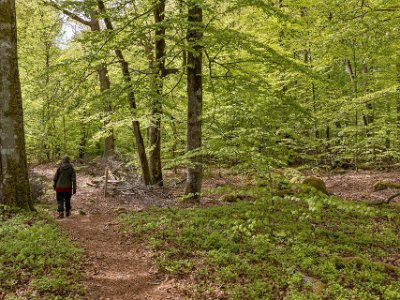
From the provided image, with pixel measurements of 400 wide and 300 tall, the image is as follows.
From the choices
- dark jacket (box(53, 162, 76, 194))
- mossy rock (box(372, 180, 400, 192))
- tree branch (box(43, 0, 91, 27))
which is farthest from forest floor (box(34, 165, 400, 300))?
tree branch (box(43, 0, 91, 27))

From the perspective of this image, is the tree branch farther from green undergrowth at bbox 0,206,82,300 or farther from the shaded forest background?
green undergrowth at bbox 0,206,82,300

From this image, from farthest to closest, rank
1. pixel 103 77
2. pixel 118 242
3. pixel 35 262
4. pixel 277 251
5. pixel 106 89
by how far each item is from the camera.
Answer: pixel 103 77 < pixel 106 89 < pixel 118 242 < pixel 277 251 < pixel 35 262

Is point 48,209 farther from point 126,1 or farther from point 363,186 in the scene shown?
point 363,186

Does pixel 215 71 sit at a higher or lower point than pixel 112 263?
higher

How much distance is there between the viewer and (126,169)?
17.8m

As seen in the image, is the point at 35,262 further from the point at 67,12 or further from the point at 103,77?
the point at 103,77

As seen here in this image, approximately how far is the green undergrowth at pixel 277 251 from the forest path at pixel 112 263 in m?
0.33

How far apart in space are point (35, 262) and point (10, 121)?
11.6ft

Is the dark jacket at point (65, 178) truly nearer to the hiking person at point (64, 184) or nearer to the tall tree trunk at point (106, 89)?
the hiking person at point (64, 184)

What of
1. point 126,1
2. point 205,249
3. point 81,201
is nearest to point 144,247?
point 205,249

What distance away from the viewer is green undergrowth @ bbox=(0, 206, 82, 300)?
5.07 m

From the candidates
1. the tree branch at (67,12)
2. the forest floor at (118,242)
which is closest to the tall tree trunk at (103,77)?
the tree branch at (67,12)

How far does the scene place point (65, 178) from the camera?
34.3 ft

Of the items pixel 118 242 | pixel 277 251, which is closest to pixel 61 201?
pixel 118 242
